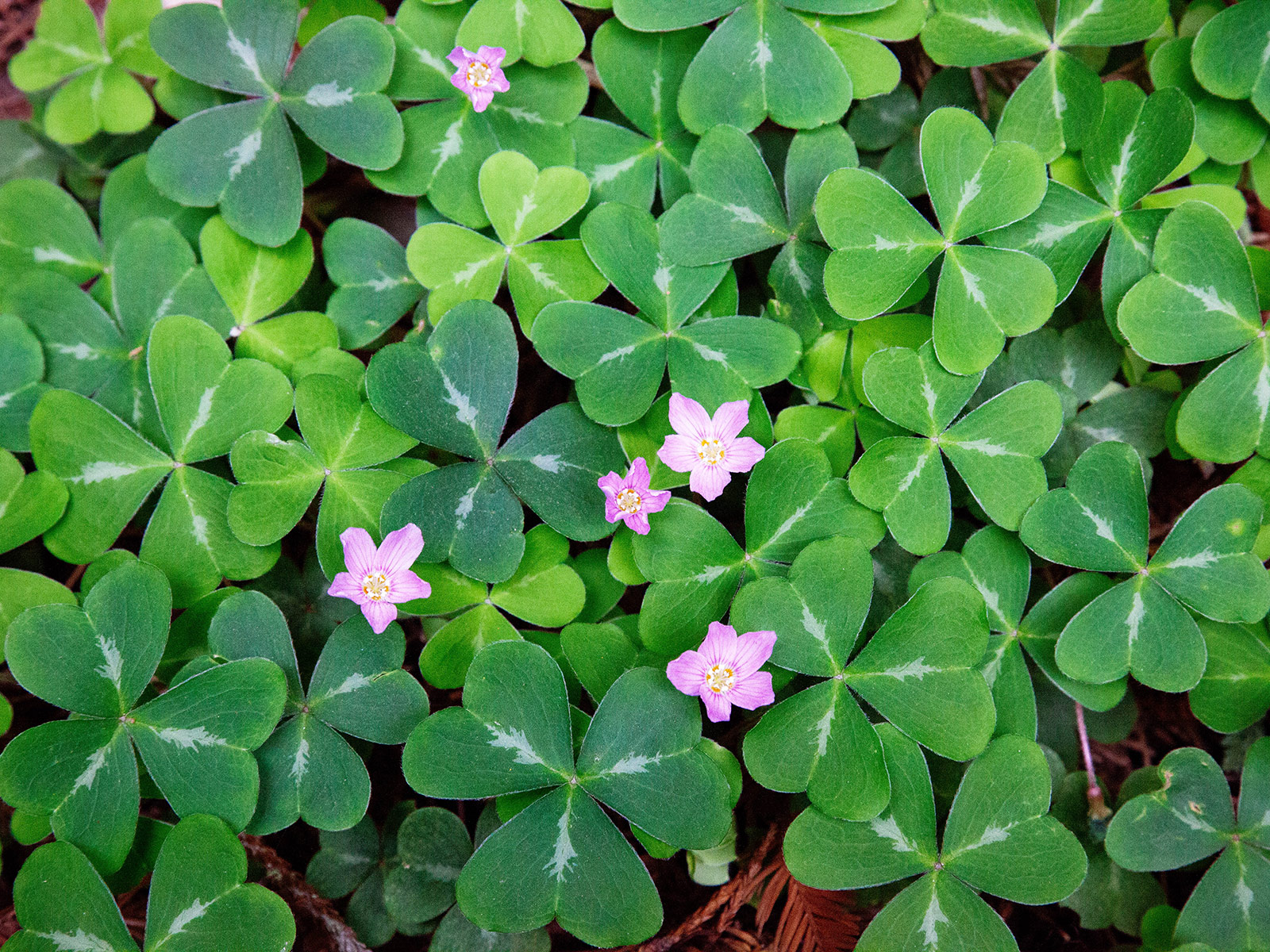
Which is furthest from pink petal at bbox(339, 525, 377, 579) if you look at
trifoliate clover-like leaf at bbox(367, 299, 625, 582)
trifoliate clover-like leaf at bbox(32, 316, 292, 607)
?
trifoliate clover-like leaf at bbox(32, 316, 292, 607)

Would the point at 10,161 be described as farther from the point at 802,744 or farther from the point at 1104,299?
the point at 1104,299

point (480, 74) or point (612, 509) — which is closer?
point (612, 509)

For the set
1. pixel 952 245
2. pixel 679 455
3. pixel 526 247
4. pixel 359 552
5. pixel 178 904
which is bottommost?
pixel 178 904

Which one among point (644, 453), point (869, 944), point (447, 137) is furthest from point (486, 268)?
point (869, 944)

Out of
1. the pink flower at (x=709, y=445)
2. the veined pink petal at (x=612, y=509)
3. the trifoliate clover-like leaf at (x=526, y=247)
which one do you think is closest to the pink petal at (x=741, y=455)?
the pink flower at (x=709, y=445)

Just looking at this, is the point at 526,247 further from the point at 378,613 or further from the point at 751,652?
the point at 751,652

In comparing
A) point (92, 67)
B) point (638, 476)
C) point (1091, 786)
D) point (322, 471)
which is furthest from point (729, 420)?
point (92, 67)
